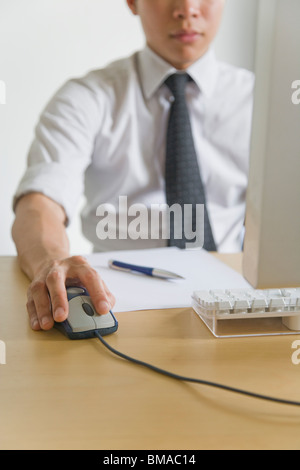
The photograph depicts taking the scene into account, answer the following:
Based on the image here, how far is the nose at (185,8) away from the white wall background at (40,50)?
1.11 m

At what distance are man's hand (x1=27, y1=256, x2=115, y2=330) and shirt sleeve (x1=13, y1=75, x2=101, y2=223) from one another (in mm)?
404

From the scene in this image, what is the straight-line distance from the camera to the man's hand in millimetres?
593

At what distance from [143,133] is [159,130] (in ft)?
0.14

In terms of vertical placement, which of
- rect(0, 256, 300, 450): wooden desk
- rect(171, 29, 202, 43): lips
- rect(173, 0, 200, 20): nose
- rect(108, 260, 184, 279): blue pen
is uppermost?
rect(173, 0, 200, 20): nose

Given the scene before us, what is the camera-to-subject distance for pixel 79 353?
0.54 m

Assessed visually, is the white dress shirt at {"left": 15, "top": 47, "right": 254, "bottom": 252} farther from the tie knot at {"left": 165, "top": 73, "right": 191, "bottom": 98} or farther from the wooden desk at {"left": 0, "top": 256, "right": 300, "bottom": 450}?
the wooden desk at {"left": 0, "top": 256, "right": 300, "bottom": 450}

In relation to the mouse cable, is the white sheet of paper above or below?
above

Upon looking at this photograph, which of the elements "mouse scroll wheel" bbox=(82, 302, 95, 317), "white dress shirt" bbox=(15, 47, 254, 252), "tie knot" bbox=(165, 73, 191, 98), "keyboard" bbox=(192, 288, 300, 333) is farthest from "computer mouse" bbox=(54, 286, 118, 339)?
"tie knot" bbox=(165, 73, 191, 98)

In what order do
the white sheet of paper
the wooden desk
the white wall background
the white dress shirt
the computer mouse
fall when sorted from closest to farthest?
the wooden desk < the computer mouse < the white sheet of paper < the white dress shirt < the white wall background

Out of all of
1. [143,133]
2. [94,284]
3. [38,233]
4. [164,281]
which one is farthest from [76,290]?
[143,133]

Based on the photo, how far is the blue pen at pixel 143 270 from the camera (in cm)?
78

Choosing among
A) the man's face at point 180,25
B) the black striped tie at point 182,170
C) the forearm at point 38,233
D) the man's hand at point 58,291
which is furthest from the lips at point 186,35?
the man's hand at point 58,291

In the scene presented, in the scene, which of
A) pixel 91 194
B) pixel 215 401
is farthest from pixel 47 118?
pixel 215 401
